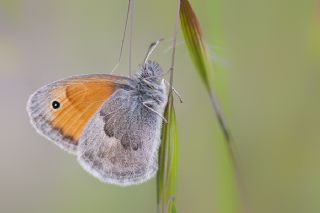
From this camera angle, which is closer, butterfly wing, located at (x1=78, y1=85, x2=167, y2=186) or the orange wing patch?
butterfly wing, located at (x1=78, y1=85, x2=167, y2=186)

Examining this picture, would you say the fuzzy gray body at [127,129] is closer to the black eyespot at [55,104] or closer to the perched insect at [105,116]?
the perched insect at [105,116]

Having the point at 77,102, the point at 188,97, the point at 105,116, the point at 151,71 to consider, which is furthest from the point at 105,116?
the point at 188,97

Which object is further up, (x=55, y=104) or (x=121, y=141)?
(x=55, y=104)

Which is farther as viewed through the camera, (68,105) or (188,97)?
(188,97)

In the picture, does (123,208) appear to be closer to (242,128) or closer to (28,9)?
(242,128)

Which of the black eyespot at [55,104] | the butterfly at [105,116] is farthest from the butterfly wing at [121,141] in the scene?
the black eyespot at [55,104]

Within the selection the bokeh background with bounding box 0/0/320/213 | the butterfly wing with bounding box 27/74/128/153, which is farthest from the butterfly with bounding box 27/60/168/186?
the bokeh background with bounding box 0/0/320/213

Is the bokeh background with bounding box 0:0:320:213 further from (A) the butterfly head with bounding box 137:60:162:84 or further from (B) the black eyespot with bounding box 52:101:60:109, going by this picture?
(B) the black eyespot with bounding box 52:101:60:109

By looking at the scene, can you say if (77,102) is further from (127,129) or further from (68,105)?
(127,129)
